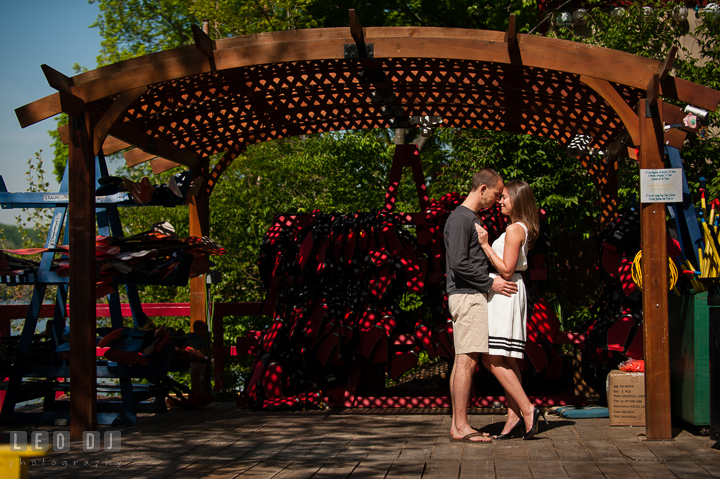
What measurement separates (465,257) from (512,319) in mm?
543

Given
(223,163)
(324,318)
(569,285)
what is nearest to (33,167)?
(223,163)

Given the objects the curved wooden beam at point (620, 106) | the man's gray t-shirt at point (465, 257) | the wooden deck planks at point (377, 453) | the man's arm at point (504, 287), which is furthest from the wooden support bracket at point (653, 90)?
the wooden deck planks at point (377, 453)

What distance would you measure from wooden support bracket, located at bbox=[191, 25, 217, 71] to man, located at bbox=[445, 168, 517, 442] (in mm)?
2245

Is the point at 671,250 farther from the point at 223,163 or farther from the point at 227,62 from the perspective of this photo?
the point at 223,163

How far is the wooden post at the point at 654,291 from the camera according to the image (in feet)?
14.3

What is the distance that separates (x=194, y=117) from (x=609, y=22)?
7071mm

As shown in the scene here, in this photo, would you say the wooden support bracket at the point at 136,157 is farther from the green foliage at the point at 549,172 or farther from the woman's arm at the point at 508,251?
the green foliage at the point at 549,172

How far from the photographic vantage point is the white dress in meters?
4.36

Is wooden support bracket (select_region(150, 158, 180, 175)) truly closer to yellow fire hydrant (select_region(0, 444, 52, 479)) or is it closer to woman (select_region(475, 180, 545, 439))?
woman (select_region(475, 180, 545, 439))

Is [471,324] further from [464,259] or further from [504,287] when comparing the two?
[464,259]

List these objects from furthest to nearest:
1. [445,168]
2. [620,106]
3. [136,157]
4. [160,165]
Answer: [445,168] → [160,165] → [136,157] → [620,106]

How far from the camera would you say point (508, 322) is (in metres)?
4.38

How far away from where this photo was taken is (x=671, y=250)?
488 cm

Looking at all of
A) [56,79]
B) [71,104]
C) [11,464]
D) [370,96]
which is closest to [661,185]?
[370,96]
